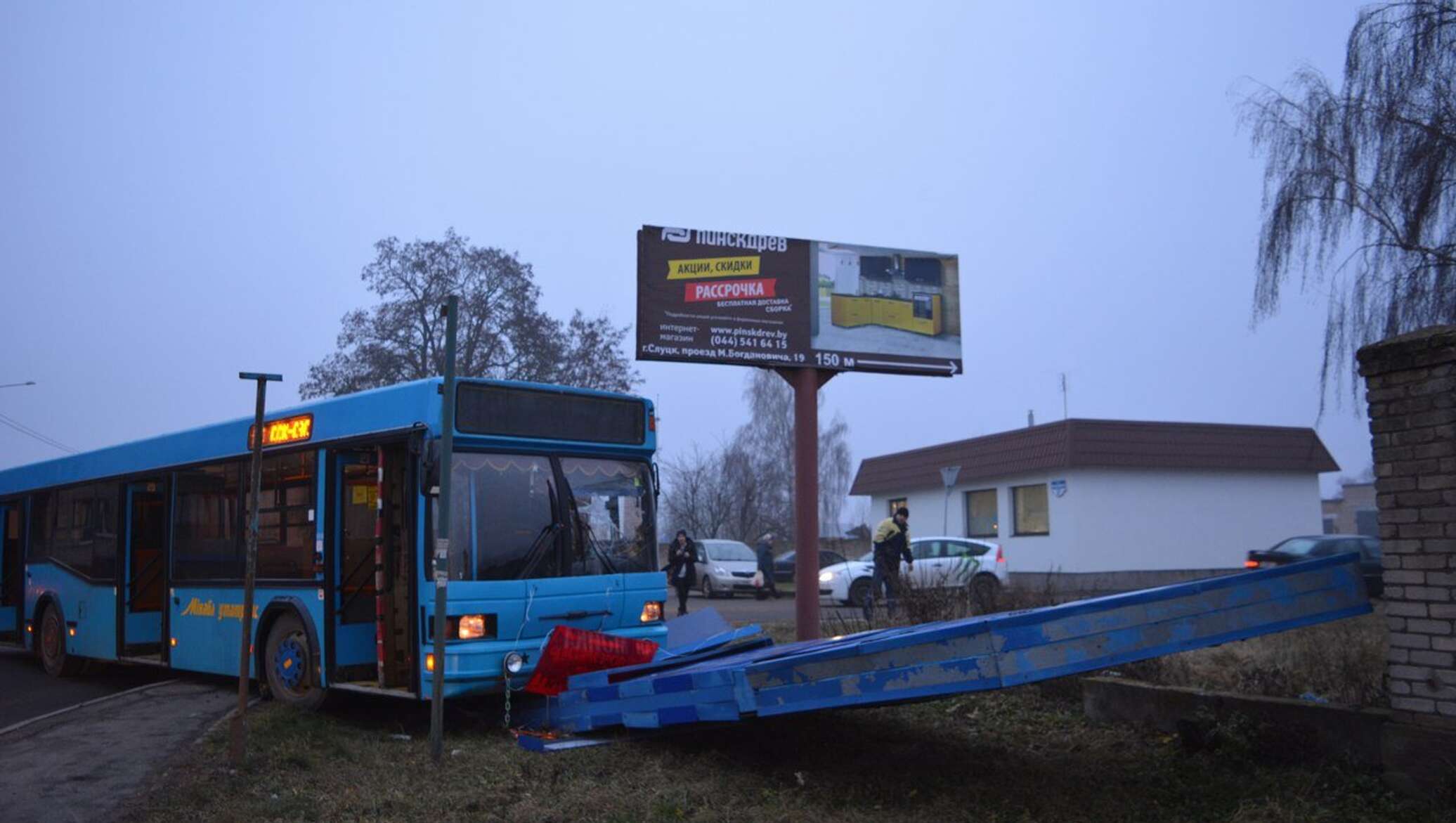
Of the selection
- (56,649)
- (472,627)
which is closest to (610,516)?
(472,627)

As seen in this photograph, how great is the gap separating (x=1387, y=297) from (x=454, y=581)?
10894 millimetres

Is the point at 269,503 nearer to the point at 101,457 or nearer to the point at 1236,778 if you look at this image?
the point at 101,457

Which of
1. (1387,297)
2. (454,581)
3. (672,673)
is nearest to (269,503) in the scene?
(454,581)

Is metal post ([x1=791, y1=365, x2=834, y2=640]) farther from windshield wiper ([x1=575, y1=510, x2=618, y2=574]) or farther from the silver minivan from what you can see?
the silver minivan

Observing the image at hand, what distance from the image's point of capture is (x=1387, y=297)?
1348 centimetres

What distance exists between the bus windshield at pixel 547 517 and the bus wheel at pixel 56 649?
828cm

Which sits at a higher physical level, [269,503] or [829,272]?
[829,272]

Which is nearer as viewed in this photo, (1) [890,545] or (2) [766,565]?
(1) [890,545]

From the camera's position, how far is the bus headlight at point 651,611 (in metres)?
10.1

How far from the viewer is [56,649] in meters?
14.8

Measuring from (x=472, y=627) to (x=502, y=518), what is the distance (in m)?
0.89

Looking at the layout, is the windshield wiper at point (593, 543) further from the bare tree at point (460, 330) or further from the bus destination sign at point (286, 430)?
the bare tree at point (460, 330)

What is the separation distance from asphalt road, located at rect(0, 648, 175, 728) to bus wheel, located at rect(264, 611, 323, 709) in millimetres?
2472

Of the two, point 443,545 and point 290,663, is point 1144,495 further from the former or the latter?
point 443,545
